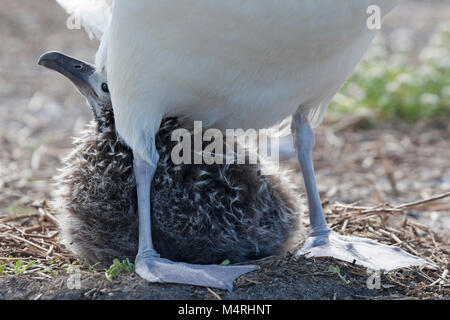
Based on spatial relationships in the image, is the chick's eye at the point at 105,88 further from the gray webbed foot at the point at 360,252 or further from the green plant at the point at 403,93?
the green plant at the point at 403,93

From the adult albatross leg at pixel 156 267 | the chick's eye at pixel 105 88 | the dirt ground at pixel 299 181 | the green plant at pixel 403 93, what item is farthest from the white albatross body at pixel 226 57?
the green plant at pixel 403 93

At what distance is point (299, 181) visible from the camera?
6570mm

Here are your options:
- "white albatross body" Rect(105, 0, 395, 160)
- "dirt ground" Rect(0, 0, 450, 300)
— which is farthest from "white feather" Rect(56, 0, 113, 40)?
"dirt ground" Rect(0, 0, 450, 300)

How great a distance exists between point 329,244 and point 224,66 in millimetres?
1276

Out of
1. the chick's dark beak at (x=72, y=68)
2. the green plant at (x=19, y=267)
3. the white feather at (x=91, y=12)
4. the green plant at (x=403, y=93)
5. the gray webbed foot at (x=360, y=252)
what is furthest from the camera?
the green plant at (x=403, y=93)

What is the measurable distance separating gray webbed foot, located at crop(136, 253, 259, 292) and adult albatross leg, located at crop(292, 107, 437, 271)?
56 centimetres

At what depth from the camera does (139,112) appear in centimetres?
384

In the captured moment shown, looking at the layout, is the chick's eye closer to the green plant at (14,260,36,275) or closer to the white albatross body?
the white albatross body

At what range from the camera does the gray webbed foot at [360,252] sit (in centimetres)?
379

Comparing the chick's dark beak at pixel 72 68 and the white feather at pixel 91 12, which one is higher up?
the white feather at pixel 91 12

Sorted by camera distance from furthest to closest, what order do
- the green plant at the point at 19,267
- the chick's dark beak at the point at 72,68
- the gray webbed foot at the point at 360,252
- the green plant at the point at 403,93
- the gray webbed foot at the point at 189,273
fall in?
the green plant at the point at 403,93 < the chick's dark beak at the point at 72,68 < the gray webbed foot at the point at 360,252 < the green plant at the point at 19,267 < the gray webbed foot at the point at 189,273
